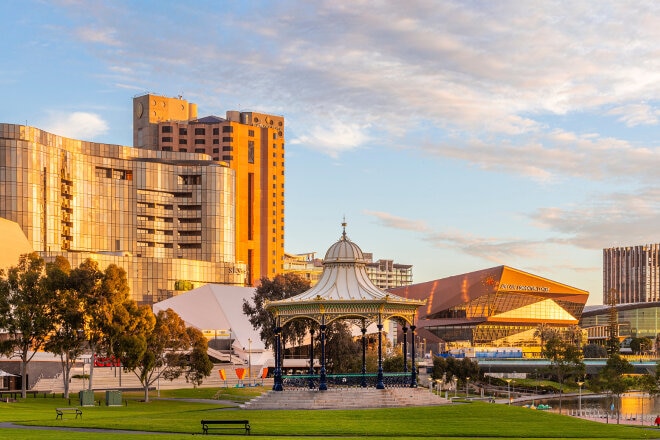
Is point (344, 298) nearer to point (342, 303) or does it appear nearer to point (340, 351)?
point (342, 303)

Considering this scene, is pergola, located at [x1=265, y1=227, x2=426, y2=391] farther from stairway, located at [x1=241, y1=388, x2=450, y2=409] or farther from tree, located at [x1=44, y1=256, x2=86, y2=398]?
tree, located at [x1=44, y1=256, x2=86, y2=398]

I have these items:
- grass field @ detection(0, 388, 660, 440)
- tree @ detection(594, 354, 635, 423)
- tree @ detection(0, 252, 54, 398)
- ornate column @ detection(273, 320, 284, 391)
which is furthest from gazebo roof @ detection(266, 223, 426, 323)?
tree @ detection(594, 354, 635, 423)

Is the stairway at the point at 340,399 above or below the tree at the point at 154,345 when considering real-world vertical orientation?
below

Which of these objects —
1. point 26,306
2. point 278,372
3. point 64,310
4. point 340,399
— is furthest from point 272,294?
point 340,399

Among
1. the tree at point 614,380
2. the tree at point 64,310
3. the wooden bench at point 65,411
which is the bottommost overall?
the tree at point 614,380

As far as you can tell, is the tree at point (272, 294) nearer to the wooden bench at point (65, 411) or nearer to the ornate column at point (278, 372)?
the ornate column at point (278, 372)

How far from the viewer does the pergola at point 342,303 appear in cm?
6738

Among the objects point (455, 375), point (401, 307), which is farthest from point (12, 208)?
point (401, 307)

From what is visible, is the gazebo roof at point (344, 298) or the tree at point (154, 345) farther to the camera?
the tree at point (154, 345)

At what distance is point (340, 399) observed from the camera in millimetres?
63719

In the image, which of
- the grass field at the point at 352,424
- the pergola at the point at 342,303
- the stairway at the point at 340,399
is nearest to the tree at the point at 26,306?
the grass field at the point at 352,424

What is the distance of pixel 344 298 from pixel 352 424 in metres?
17.0

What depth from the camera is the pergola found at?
67375 mm

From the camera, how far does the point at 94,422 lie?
53.8 m
